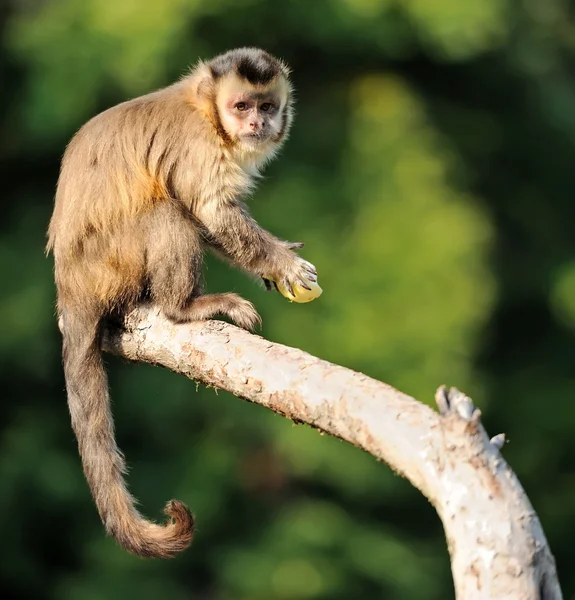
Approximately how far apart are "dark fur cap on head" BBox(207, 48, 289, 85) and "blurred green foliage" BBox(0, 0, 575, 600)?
283 inches

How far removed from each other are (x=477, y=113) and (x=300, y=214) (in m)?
5.15

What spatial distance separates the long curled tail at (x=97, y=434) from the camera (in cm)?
653

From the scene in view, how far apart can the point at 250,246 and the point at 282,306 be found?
832 cm

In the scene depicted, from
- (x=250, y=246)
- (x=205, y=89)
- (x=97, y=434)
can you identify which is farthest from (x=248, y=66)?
(x=97, y=434)

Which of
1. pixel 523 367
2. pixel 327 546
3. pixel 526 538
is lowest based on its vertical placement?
pixel 526 538

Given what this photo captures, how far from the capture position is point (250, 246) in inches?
290

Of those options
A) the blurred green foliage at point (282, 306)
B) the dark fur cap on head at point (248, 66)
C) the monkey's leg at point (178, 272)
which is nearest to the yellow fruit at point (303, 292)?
the monkey's leg at point (178, 272)

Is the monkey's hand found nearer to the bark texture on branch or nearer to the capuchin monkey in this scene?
the capuchin monkey

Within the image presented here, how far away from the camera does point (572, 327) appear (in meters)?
19.9

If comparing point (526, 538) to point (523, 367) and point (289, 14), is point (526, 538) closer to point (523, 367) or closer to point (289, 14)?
point (289, 14)

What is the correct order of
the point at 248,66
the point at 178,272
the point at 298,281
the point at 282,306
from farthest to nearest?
the point at 282,306
the point at 248,66
the point at 298,281
the point at 178,272

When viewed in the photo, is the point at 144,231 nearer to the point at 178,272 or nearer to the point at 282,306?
the point at 178,272

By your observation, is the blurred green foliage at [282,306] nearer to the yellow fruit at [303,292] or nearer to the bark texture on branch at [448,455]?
the yellow fruit at [303,292]

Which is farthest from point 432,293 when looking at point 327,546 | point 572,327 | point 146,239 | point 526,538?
point 526,538
